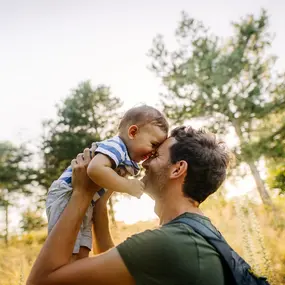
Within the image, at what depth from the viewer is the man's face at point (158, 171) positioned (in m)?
2.22

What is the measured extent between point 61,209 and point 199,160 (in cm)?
90

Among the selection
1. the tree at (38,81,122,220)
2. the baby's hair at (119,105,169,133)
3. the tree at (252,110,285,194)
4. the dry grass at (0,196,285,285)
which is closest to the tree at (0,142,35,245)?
the tree at (38,81,122,220)

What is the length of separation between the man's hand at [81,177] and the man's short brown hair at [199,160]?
22.5 inches

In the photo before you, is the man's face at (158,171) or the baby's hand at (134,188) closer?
the baby's hand at (134,188)

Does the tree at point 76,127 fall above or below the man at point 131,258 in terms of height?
above

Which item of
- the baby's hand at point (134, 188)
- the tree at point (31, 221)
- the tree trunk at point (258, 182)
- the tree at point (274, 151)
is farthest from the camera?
the tree at point (31, 221)

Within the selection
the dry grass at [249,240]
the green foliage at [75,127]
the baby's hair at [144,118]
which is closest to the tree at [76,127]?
the green foliage at [75,127]

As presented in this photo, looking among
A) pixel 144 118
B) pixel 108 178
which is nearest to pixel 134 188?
pixel 108 178

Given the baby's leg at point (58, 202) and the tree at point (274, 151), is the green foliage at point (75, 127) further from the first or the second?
the baby's leg at point (58, 202)

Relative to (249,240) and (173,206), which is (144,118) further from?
(249,240)

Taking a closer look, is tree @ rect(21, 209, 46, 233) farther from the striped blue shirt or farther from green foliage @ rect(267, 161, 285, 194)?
the striped blue shirt

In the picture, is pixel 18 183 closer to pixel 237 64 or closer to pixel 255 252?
pixel 237 64

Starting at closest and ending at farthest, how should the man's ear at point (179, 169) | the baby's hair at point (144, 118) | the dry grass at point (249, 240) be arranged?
the man's ear at point (179, 169), the baby's hair at point (144, 118), the dry grass at point (249, 240)

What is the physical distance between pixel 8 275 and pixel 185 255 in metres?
6.33
